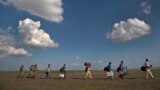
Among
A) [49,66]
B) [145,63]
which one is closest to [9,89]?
[145,63]

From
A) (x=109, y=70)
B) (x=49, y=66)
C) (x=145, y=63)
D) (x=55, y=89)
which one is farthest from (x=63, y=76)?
(x=55, y=89)

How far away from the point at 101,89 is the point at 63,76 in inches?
837

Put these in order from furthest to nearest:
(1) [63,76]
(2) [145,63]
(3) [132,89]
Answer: (1) [63,76]
(2) [145,63]
(3) [132,89]

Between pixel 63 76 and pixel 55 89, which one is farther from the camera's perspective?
pixel 63 76

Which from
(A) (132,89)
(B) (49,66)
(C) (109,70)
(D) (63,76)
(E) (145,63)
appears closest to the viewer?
(A) (132,89)

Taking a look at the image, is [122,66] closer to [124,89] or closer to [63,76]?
[63,76]

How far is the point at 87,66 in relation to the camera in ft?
138

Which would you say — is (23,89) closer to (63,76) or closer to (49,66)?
(63,76)

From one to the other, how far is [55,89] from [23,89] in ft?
7.70

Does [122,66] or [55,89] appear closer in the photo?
[55,89]

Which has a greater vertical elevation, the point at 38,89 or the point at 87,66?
the point at 87,66

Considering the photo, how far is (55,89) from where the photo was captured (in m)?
24.7

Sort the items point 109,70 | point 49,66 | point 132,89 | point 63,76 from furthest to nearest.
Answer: point 49,66
point 63,76
point 109,70
point 132,89

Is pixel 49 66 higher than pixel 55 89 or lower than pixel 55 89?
higher
